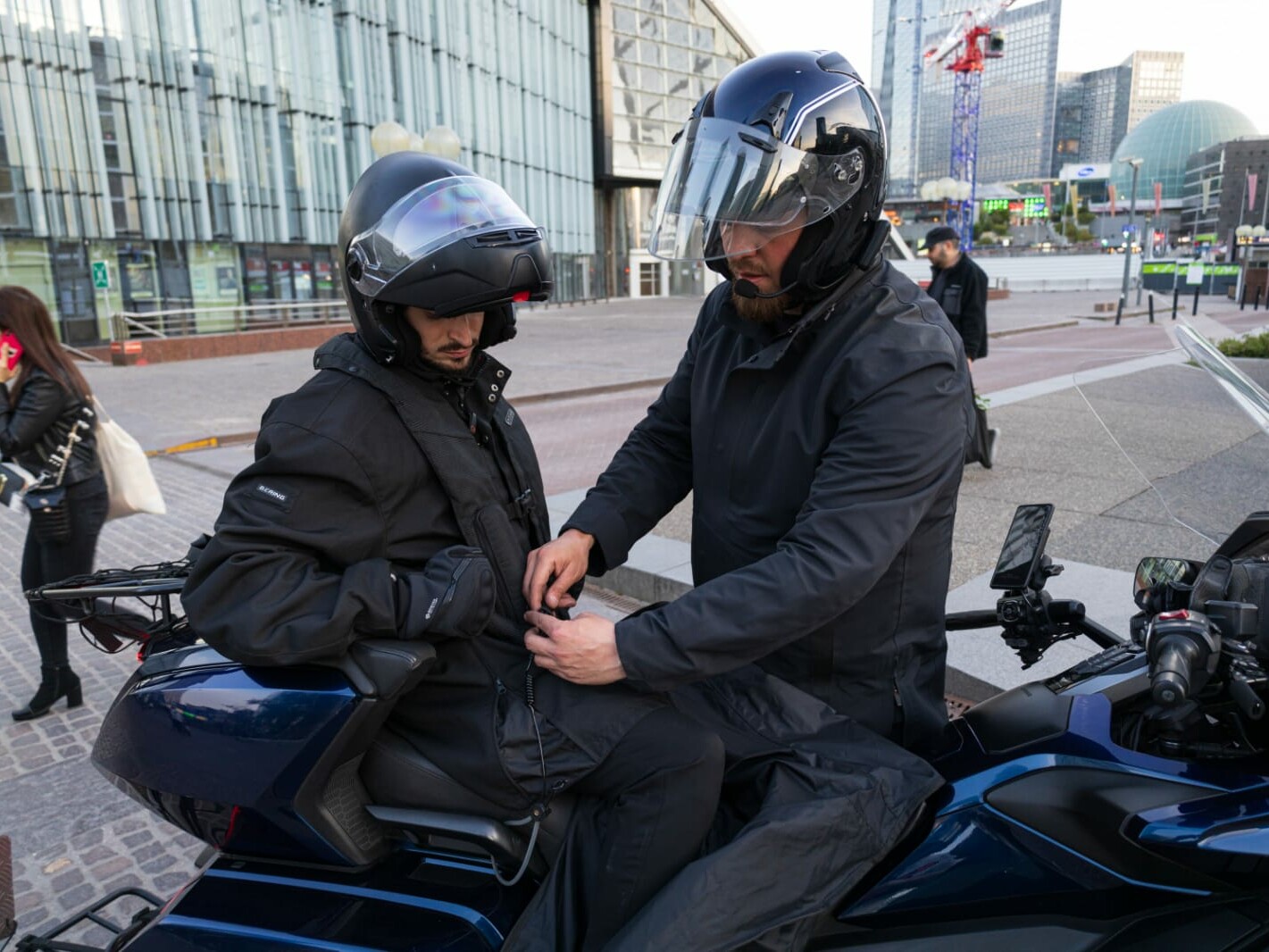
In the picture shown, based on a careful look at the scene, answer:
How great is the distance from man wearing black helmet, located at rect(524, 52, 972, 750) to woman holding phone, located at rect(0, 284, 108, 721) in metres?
3.22

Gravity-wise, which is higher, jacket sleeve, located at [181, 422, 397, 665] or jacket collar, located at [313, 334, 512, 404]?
jacket collar, located at [313, 334, 512, 404]

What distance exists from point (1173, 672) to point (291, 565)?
1306mm

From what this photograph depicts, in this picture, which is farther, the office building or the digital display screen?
the office building

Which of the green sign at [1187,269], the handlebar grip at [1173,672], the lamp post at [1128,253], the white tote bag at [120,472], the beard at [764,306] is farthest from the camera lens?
the green sign at [1187,269]

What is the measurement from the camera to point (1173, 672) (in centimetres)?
120

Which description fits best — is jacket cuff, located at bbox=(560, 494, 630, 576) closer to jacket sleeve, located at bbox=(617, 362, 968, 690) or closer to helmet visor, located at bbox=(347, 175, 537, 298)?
jacket sleeve, located at bbox=(617, 362, 968, 690)

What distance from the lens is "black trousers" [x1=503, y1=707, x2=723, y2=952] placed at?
1.50 meters

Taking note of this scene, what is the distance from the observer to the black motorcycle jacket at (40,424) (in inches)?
154

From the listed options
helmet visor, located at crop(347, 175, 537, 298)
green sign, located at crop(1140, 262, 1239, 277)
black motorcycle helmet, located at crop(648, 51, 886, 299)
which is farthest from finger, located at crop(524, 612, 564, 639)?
green sign, located at crop(1140, 262, 1239, 277)

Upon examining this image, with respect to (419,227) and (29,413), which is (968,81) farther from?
(419,227)

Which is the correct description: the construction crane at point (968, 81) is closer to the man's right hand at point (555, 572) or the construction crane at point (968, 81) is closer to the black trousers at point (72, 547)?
the black trousers at point (72, 547)

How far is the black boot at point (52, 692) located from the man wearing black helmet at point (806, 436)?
3.31 metres

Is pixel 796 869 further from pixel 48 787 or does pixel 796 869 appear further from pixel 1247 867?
pixel 48 787

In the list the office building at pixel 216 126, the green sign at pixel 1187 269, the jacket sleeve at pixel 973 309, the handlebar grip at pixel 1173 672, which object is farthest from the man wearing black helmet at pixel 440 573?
the green sign at pixel 1187 269
